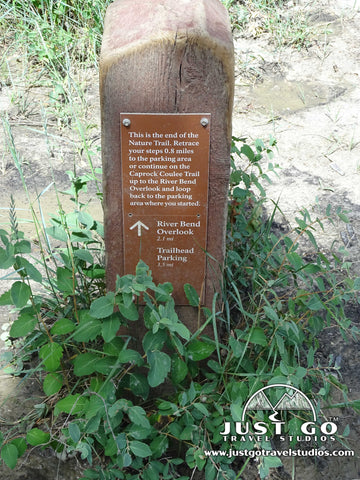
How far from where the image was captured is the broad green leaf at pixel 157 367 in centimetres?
170

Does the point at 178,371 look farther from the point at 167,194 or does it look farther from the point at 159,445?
the point at 167,194

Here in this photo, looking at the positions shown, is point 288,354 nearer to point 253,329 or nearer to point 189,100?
point 253,329

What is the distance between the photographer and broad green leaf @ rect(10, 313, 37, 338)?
1915 millimetres

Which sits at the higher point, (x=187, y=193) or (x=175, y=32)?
(x=175, y=32)

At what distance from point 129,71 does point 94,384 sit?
109 cm

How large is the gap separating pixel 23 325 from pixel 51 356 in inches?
5.8

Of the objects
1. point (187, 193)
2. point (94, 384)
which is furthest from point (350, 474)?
point (187, 193)

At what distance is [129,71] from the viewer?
178cm

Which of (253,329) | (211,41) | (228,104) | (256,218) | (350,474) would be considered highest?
(211,41)

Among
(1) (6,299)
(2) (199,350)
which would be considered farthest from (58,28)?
(2) (199,350)

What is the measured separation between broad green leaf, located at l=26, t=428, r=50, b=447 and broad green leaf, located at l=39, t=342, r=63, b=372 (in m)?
0.21

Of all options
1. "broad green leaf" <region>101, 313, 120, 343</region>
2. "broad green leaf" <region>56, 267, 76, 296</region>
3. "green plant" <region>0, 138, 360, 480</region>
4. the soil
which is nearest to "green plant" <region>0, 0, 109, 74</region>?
the soil

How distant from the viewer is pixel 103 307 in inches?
69.0

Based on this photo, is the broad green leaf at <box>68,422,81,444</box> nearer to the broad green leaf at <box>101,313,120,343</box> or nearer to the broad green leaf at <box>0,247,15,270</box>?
the broad green leaf at <box>101,313,120,343</box>
